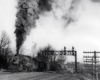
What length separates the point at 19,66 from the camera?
966 inches

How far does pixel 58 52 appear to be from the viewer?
39.0 meters

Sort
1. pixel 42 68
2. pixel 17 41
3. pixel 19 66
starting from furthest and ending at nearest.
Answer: pixel 42 68
pixel 17 41
pixel 19 66

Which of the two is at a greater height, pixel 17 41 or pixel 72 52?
pixel 17 41

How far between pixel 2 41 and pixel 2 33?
2.78m

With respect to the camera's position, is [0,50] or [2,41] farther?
[2,41]

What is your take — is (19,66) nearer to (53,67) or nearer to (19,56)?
(19,56)

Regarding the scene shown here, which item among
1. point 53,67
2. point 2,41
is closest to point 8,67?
point 2,41

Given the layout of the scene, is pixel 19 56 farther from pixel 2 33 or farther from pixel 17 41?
pixel 2 33

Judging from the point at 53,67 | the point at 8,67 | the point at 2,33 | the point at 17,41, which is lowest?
the point at 53,67

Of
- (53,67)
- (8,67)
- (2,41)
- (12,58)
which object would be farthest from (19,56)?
(53,67)

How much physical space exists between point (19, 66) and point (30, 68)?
3366mm

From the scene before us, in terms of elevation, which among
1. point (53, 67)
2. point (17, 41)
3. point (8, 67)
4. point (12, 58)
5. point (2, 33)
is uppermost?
point (2, 33)

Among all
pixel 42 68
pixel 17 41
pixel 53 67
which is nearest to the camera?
pixel 17 41

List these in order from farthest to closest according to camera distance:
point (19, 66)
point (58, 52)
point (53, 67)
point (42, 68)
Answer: point (53, 67) → point (58, 52) → point (42, 68) → point (19, 66)
